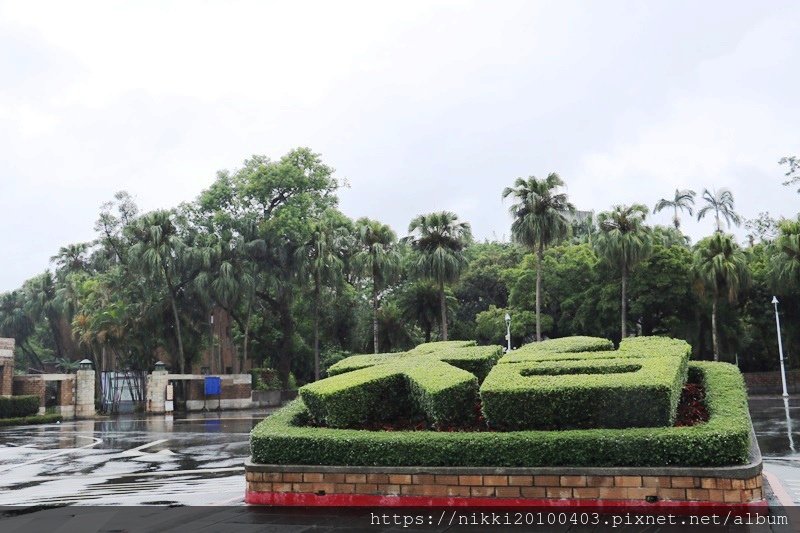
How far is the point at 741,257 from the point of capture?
3694 centimetres

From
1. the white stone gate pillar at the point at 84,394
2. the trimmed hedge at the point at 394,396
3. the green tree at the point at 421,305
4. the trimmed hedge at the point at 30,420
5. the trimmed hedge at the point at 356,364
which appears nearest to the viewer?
the trimmed hedge at the point at 394,396

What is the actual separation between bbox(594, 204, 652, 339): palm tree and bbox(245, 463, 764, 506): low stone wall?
31.0 m

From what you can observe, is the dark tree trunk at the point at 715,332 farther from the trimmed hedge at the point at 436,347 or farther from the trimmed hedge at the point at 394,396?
the trimmed hedge at the point at 394,396

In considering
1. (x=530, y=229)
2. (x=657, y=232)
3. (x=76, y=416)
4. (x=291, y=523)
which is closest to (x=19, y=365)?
(x=76, y=416)

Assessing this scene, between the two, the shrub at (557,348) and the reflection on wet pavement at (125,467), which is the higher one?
the shrub at (557,348)

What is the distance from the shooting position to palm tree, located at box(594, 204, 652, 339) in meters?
36.1

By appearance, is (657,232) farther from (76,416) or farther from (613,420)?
(613,420)

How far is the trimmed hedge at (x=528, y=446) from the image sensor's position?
6.53 metres

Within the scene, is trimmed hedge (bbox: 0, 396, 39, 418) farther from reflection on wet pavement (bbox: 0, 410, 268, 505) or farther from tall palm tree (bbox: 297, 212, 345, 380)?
tall palm tree (bbox: 297, 212, 345, 380)

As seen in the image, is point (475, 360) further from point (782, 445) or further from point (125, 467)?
point (125, 467)

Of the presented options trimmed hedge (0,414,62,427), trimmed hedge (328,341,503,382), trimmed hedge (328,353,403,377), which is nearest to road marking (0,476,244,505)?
trimmed hedge (328,353,403,377)

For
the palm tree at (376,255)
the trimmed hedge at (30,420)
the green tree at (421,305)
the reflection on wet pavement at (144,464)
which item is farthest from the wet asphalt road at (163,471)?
the green tree at (421,305)

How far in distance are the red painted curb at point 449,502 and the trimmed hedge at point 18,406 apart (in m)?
28.2

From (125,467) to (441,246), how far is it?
2513cm
